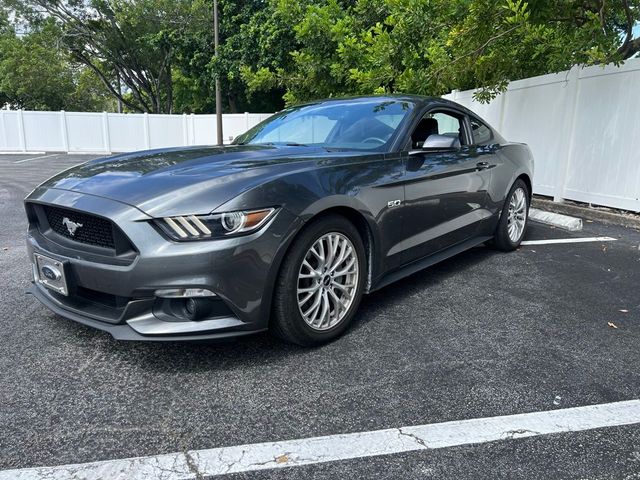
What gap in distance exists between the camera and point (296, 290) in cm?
277

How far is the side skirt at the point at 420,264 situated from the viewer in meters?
3.50

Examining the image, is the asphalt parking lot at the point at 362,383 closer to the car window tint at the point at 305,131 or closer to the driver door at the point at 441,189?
the driver door at the point at 441,189

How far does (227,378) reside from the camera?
2.65m

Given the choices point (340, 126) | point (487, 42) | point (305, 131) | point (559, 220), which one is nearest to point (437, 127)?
point (340, 126)

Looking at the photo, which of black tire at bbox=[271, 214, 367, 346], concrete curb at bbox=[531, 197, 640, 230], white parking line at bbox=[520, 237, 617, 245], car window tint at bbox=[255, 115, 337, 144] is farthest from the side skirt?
concrete curb at bbox=[531, 197, 640, 230]

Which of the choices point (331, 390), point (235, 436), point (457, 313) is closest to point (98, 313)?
point (235, 436)

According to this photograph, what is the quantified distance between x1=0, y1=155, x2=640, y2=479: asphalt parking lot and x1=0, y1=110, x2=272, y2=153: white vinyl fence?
22.4m

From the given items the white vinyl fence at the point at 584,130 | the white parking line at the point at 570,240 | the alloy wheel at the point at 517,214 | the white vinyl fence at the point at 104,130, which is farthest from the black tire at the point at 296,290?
the white vinyl fence at the point at 104,130

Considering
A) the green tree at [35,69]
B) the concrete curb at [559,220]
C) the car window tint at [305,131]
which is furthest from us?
the green tree at [35,69]

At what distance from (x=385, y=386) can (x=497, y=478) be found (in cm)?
76

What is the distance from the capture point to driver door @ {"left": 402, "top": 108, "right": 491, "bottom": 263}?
3621 millimetres

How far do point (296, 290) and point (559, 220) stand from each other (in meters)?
5.08

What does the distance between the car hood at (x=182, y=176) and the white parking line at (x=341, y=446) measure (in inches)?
44.2

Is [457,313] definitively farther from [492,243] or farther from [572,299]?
[492,243]
